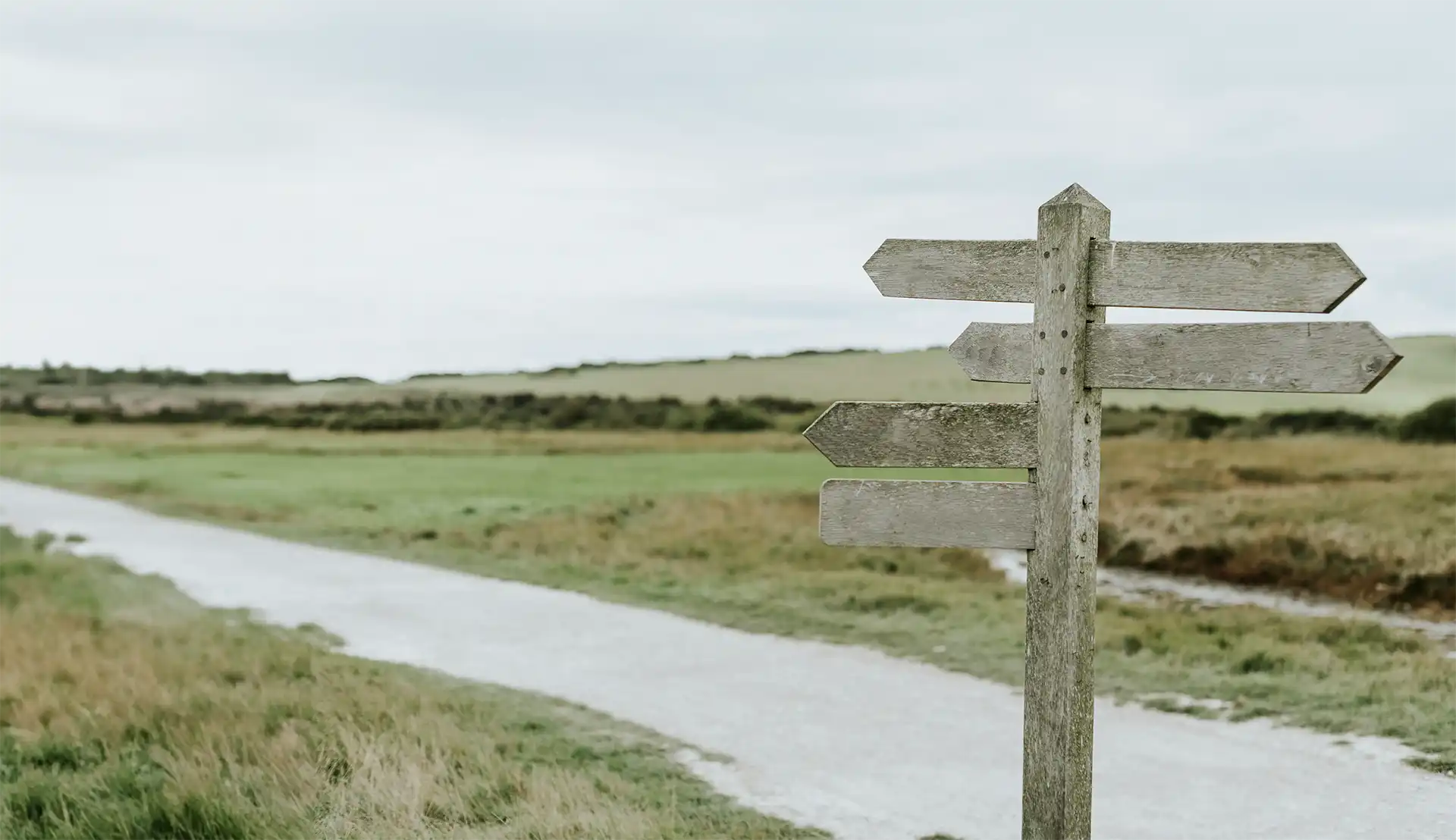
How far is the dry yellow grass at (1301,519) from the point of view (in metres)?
18.2

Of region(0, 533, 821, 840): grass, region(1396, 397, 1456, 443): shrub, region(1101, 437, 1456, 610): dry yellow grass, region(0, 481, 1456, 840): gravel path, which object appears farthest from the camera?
region(1396, 397, 1456, 443): shrub

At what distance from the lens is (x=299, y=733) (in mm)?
8062

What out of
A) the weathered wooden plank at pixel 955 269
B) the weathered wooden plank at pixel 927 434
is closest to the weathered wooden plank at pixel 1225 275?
the weathered wooden plank at pixel 955 269

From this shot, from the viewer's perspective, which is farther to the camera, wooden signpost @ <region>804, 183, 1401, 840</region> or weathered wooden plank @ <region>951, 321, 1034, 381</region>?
weathered wooden plank @ <region>951, 321, 1034, 381</region>

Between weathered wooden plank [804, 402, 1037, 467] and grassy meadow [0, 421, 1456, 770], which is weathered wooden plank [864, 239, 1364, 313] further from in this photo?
grassy meadow [0, 421, 1456, 770]

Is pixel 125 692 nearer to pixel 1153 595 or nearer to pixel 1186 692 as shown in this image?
pixel 1186 692

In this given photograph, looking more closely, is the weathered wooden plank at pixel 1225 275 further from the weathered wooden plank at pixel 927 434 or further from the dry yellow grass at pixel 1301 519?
the dry yellow grass at pixel 1301 519

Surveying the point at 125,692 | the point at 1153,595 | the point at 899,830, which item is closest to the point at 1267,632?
the point at 1153,595

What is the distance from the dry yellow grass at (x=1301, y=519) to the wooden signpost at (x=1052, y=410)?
13.9m

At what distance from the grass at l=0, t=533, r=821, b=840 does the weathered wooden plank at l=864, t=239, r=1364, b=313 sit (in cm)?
299

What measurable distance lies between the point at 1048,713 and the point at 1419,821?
12.1ft

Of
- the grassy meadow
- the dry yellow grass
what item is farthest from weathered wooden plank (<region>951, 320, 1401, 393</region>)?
the dry yellow grass

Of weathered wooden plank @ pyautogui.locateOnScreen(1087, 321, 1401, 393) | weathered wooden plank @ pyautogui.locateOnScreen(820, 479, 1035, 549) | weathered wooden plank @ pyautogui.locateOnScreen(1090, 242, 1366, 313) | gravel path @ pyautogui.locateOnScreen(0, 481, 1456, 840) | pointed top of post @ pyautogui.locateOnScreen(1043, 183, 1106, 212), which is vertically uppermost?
pointed top of post @ pyautogui.locateOnScreen(1043, 183, 1106, 212)

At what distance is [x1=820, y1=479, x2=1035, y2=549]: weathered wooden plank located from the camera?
5.31m
